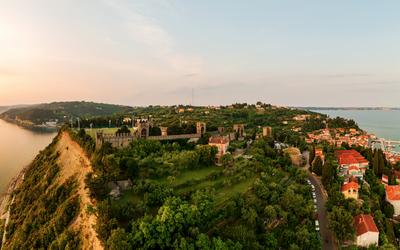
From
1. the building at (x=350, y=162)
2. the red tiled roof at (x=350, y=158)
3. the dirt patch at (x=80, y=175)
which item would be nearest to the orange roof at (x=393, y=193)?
the building at (x=350, y=162)

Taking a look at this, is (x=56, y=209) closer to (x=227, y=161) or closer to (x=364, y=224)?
(x=227, y=161)

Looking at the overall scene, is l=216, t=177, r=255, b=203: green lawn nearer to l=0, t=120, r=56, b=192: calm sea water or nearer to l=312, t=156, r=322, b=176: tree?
l=312, t=156, r=322, b=176: tree

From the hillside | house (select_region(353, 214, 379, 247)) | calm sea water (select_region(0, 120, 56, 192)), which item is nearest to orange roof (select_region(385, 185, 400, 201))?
house (select_region(353, 214, 379, 247))

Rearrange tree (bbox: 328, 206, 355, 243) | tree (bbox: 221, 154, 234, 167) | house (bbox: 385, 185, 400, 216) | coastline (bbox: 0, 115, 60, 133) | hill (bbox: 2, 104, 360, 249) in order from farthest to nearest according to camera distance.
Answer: coastline (bbox: 0, 115, 60, 133)
tree (bbox: 221, 154, 234, 167)
house (bbox: 385, 185, 400, 216)
tree (bbox: 328, 206, 355, 243)
hill (bbox: 2, 104, 360, 249)

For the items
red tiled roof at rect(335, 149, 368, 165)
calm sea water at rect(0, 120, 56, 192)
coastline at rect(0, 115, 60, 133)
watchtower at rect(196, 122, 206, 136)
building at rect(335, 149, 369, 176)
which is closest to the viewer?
building at rect(335, 149, 369, 176)

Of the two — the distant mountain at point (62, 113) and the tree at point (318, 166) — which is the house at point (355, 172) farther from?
the distant mountain at point (62, 113)

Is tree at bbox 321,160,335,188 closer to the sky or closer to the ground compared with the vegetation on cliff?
closer to the sky
